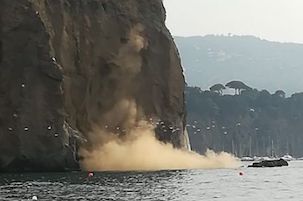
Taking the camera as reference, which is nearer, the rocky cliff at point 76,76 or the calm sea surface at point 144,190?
the calm sea surface at point 144,190

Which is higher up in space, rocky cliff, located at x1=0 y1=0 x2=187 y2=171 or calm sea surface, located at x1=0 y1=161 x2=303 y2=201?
rocky cliff, located at x1=0 y1=0 x2=187 y2=171

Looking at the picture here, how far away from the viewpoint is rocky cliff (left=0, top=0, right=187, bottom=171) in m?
77.8

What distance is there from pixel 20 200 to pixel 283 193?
58.2 ft

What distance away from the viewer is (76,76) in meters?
93.9

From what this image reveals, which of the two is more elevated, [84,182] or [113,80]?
[113,80]

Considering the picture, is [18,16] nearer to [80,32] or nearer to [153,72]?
[80,32]

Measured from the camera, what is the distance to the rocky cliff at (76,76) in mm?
77750

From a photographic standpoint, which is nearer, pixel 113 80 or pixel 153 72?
pixel 113 80

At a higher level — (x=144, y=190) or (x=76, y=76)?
(x=76, y=76)

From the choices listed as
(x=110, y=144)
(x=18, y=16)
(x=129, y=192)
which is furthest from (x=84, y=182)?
(x=110, y=144)

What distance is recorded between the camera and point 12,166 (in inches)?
2995

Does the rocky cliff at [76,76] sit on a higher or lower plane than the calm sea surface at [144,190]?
higher

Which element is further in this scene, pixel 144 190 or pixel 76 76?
pixel 76 76

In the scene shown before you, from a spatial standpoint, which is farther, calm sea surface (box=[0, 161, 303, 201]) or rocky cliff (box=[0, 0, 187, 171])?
rocky cliff (box=[0, 0, 187, 171])
